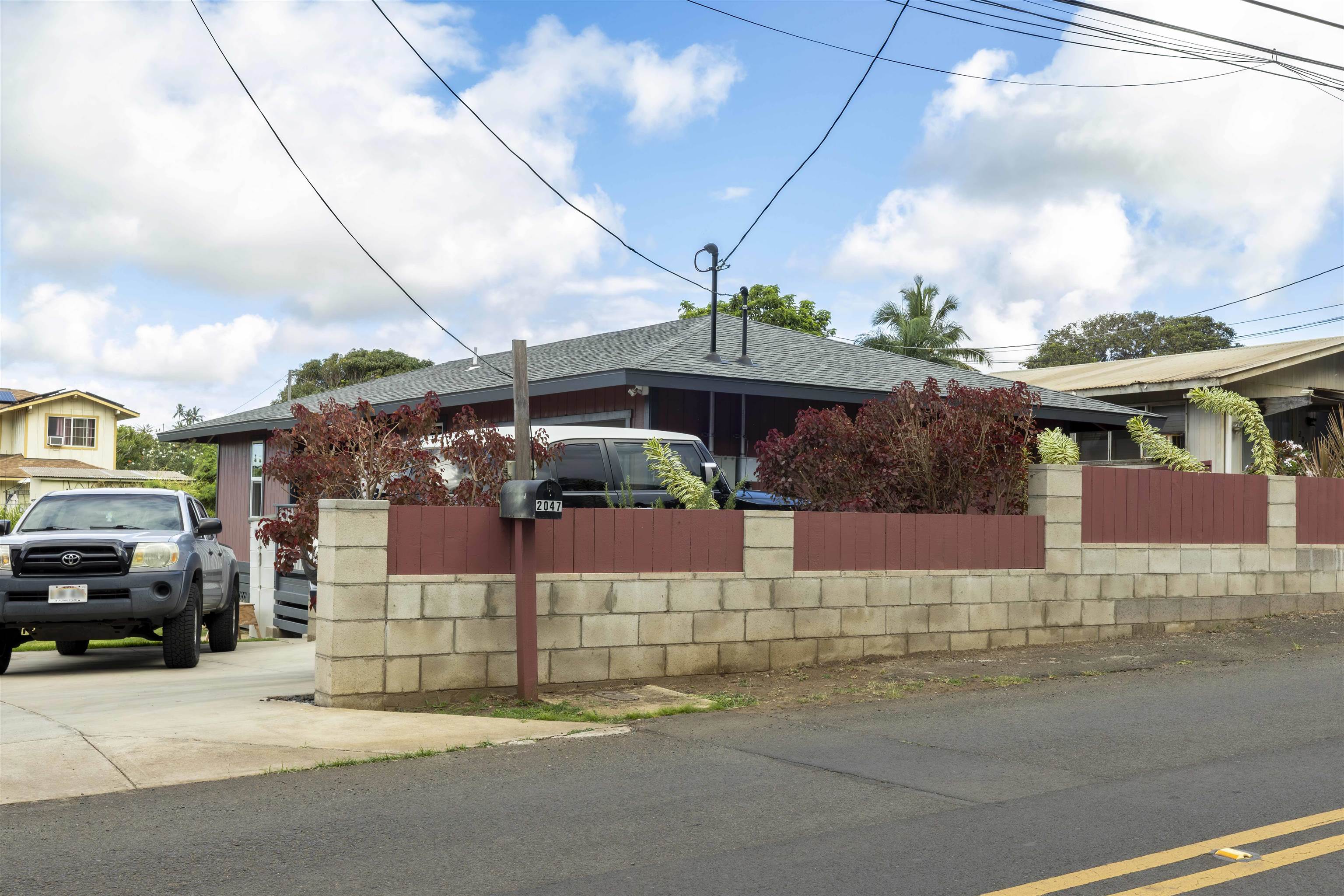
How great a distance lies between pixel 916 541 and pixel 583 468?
3479 millimetres

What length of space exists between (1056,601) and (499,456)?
5.91 metres

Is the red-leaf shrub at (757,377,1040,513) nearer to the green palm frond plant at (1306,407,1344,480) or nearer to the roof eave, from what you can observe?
the roof eave

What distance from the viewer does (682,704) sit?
9.02 metres

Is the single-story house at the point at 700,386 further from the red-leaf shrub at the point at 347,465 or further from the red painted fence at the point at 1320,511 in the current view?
the red painted fence at the point at 1320,511

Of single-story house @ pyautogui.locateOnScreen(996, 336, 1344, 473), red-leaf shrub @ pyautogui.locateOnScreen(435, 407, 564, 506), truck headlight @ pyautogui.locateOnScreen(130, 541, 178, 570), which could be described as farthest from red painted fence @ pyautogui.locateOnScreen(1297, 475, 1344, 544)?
truck headlight @ pyautogui.locateOnScreen(130, 541, 178, 570)

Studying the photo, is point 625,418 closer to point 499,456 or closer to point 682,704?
point 499,456

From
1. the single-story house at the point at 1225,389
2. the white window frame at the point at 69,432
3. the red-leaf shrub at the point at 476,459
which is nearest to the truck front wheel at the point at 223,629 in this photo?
the red-leaf shrub at the point at 476,459

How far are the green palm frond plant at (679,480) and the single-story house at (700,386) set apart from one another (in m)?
3.83

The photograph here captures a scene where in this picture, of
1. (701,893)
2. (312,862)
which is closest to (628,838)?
(701,893)

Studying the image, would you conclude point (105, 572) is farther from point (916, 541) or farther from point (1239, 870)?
point (1239, 870)

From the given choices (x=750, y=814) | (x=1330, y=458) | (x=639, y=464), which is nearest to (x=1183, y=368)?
(x=1330, y=458)

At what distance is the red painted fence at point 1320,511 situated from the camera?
14344mm

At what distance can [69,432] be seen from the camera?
54531mm

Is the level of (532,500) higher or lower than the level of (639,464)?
lower
